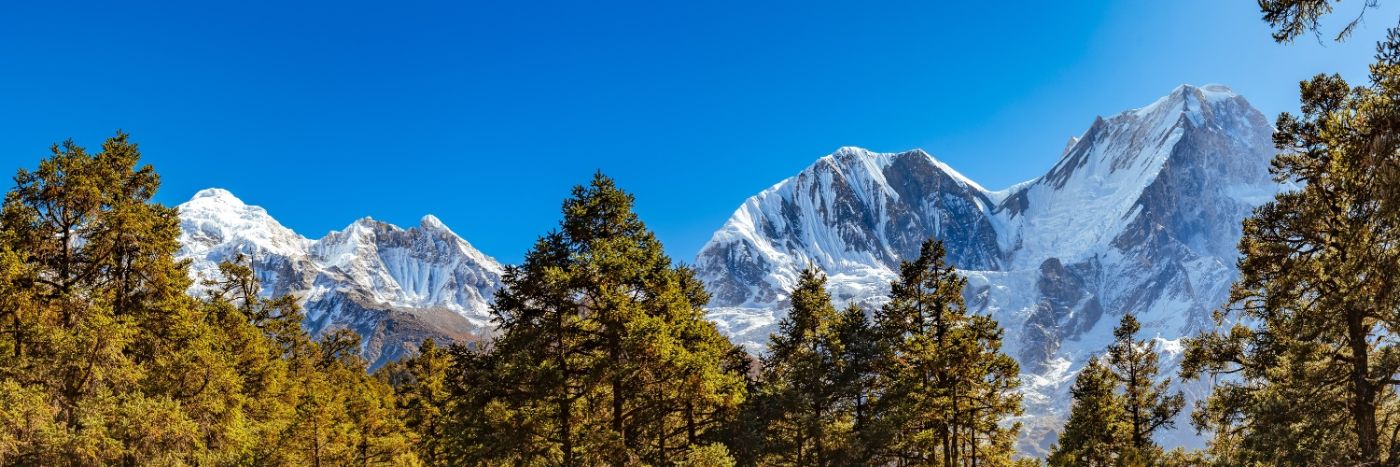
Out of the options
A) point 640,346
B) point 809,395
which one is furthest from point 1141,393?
point 640,346

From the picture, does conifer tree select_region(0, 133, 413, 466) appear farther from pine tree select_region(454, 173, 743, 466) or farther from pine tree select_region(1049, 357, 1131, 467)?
pine tree select_region(1049, 357, 1131, 467)

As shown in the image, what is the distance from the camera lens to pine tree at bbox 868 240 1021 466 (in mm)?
21250

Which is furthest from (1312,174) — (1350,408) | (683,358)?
(683,358)

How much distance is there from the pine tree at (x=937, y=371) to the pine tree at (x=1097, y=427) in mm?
6447

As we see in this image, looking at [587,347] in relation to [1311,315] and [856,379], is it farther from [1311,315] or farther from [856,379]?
[1311,315]

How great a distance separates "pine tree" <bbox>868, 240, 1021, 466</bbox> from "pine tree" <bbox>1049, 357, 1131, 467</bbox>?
6.45m

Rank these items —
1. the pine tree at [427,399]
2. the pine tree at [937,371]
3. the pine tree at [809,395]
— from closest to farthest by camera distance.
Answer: the pine tree at [937,371] → the pine tree at [809,395] → the pine tree at [427,399]

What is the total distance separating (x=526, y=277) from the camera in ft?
48.8

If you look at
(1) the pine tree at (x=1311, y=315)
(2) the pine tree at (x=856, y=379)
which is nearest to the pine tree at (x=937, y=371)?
(2) the pine tree at (x=856, y=379)

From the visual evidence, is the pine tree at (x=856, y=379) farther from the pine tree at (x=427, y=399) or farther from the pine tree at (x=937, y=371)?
the pine tree at (x=427, y=399)

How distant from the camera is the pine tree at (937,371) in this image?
21.2m

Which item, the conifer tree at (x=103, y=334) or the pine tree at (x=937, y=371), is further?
the pine tree at (x=937, y=371)

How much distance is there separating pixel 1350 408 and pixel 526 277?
1589 cm

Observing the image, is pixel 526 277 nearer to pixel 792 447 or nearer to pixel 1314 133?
pixel 792 447
